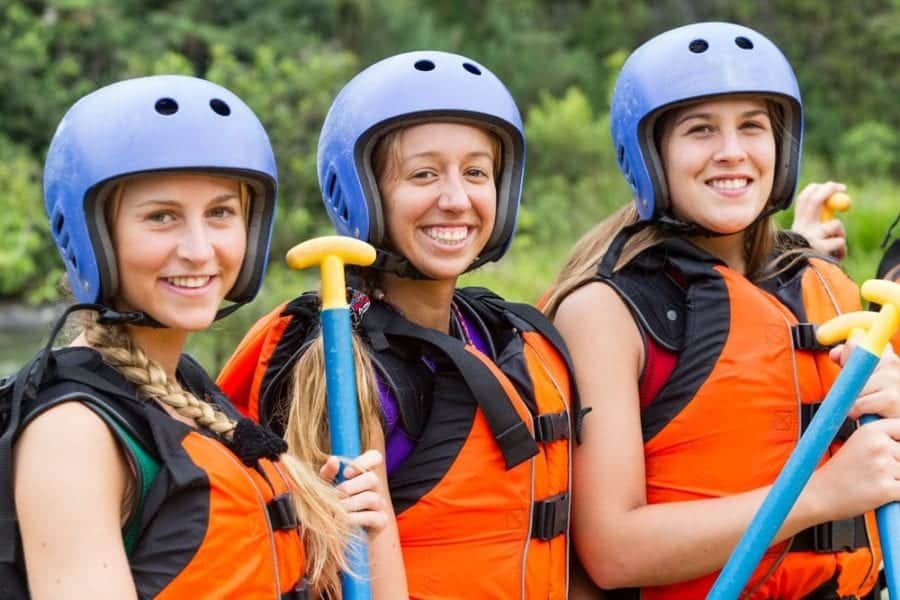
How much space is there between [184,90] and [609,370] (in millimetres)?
1273

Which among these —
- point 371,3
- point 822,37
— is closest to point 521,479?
point 371,3

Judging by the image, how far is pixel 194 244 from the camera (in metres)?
2.81

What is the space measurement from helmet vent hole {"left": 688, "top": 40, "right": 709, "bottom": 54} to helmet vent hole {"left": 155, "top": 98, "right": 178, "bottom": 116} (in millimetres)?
1452

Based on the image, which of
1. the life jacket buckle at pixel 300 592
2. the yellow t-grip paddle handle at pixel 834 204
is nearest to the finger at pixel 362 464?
the life jacket buckle at pixel 300 592

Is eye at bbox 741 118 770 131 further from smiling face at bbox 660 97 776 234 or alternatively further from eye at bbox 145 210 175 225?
eye at bbox 145 210 175 225

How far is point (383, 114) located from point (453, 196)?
0.83ft

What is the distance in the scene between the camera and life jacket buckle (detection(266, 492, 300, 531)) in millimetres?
2875

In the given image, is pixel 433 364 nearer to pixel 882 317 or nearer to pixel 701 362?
pixel 701 362

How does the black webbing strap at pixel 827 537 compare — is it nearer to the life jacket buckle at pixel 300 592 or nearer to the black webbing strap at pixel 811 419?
the black webbing strap at pixel 811 419

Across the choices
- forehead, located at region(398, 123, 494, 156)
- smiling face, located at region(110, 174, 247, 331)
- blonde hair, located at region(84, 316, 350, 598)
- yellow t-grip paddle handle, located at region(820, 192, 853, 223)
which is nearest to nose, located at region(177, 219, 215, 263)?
smiling face, located at region(110, 174, 247, 331)

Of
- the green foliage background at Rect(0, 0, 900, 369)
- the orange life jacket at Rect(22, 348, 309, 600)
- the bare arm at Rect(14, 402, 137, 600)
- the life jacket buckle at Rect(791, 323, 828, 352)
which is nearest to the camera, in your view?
the bare arm at Rect(14, 402, 137, 600)

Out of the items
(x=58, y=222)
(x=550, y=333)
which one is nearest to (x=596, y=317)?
(x=550, y=333)

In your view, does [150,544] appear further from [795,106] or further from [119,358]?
[795,106]

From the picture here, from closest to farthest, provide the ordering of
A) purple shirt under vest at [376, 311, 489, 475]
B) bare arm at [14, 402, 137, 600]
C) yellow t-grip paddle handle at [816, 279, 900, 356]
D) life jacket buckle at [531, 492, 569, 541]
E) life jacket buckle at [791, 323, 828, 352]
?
bare arm at [14, 402, 137, 600]
yellow t-grip paddle handle at [816, 279, 900, 356]
purple shirt under vest at [376, 311, 489, 475]
life jacket buckle at [531, 492, 569, 541]
life jacket buckle at [791, 323, 828, 352]
